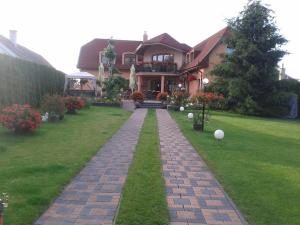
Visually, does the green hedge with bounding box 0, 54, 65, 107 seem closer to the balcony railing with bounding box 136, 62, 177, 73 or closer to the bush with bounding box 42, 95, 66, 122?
the bush with bounding box 42, 95, 66, 122

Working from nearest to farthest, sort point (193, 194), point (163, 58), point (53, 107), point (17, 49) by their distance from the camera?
point (193, 194) < point (53, 107) < point (17, 49) < point (163, 58)

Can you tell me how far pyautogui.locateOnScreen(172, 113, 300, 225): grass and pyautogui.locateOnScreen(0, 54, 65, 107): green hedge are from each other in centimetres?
770

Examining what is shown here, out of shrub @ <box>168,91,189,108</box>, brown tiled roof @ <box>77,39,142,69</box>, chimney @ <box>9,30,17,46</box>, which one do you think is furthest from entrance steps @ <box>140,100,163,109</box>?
chimney @ <box>9,30,17,46</box>

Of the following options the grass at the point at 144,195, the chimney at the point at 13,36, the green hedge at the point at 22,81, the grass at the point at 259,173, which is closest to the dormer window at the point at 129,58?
the chimney at the point at 13,36

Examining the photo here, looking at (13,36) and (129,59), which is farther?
(129,59)

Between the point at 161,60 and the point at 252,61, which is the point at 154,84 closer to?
the point at 161,60

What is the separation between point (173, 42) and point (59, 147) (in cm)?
3016

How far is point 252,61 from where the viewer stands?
25328 mm

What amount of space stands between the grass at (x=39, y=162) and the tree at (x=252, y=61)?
1421cm

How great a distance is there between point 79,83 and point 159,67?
25.1 feet

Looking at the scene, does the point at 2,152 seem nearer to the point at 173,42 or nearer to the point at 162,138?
the point at 162,138

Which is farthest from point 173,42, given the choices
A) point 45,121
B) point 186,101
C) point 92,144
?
point 92,144

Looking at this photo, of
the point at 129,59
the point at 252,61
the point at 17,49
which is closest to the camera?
the point at 252,61

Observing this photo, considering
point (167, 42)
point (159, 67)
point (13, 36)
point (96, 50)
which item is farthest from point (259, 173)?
point (96, 50)
